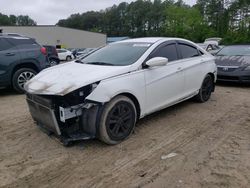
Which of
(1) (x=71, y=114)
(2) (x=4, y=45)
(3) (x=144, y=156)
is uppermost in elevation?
(2) (x=4, y=45)

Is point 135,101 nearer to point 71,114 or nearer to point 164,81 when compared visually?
point 164,81

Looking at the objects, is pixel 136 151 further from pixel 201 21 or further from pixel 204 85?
pixel 201 21

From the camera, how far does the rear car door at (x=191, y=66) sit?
502cm

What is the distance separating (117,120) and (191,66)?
90.7 inches

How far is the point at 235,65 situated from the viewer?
7531 millimetres

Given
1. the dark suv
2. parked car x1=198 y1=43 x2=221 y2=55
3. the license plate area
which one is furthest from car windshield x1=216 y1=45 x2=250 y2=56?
the license plate area

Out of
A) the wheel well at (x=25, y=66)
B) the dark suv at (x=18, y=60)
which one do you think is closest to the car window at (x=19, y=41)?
the dark suv at (x=18, y=60)

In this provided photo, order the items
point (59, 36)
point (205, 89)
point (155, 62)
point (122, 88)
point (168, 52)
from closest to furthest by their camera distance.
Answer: point (122, 88) < point (155, 62) < point (168, 52) < point (205, 89) < point (59, 36)

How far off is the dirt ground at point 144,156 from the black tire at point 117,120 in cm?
15

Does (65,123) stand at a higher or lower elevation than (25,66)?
lower

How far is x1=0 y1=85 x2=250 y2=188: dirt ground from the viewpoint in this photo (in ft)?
9.32

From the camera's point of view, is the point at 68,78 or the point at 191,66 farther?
the point at 191,66

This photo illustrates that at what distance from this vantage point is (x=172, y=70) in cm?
458

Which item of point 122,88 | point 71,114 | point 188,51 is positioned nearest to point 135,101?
point 122,88
